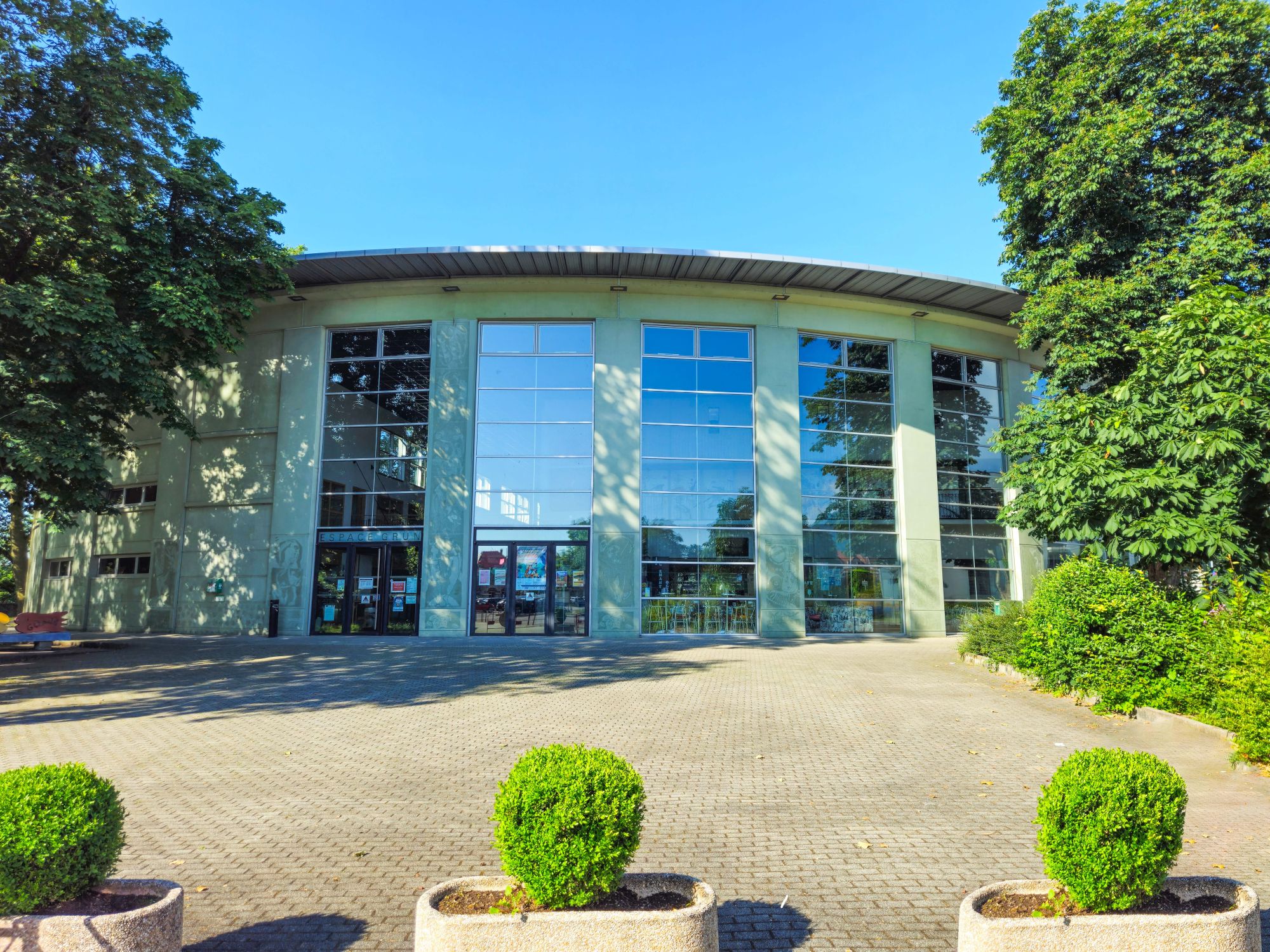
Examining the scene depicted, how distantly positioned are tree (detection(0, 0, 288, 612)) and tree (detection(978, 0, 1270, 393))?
61.0 feet

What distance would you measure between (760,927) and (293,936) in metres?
2.50

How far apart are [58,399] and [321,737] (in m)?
12.2

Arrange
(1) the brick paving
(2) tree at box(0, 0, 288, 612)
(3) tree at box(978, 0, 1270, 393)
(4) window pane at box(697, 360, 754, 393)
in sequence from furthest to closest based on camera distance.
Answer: (4) window pane at box(697, 360, 754, 393) < (3) tree at box(978, 0, 1270, 393) < (2) tree at box(0, 0, 288, 612) < (1) the brick paving

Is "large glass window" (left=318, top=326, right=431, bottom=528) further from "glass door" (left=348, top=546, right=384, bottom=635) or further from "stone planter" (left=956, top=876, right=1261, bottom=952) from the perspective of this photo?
"stone planter" (left=956, top=876, right=1261, bottom=952)

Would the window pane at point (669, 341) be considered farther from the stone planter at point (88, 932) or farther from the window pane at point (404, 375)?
the stone planter at point (88, 932)

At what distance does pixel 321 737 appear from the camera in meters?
9.03

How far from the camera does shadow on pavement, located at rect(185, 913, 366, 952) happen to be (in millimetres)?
3971

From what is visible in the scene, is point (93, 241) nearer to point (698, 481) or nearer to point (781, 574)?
point (698, 481)

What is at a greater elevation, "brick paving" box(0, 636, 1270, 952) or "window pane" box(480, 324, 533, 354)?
"window pane" box(480, 324, 533, 354)

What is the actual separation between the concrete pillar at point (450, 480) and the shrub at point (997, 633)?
13287 mm

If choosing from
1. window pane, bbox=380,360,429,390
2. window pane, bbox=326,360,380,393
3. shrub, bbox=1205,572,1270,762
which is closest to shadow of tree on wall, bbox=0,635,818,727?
window pane, bbox=380,360,429,390

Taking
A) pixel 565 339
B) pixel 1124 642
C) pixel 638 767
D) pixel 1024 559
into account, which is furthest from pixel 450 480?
pixel 1024 559

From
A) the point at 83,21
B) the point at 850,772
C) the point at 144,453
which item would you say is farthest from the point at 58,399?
the point at 850,772

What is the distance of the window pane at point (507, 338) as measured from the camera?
925 inches
